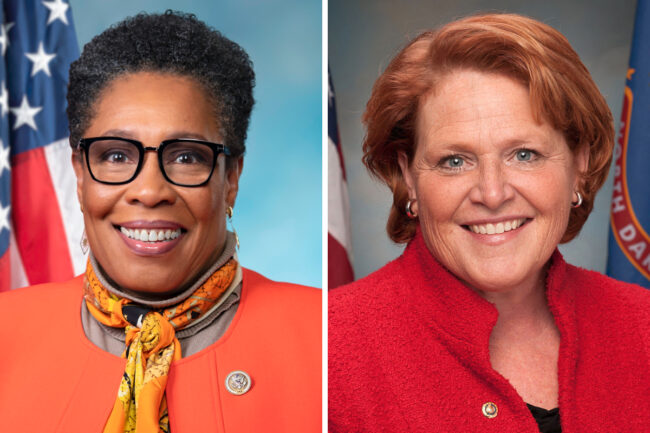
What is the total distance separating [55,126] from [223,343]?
44.0 inches

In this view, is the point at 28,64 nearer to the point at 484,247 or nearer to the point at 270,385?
the point at 270,385

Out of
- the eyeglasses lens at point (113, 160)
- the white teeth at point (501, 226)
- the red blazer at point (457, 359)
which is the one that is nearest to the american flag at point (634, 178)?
the red blazer at point (457, 359)

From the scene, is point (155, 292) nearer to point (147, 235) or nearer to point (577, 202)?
point (147, 235)

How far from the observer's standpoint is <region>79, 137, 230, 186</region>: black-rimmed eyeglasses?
1.48 meters

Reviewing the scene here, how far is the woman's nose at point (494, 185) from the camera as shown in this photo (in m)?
1.57

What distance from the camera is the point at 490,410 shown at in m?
1.58

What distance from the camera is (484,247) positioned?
1.65 m

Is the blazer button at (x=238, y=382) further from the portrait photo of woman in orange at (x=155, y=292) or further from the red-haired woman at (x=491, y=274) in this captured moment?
the red-haired woman at (x=491, y=274)

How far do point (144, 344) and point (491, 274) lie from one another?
891mm

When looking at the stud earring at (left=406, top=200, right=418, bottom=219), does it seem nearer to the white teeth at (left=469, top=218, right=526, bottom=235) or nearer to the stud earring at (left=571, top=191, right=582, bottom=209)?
the white teeth at (left=469, top=218, right=526, bottom=235)

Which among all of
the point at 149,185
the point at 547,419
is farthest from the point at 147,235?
the point at 547,419

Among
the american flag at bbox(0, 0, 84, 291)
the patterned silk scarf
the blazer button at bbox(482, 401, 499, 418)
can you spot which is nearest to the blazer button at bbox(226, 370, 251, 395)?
the patterned silk scarf

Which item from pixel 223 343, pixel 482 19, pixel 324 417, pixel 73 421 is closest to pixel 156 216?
pixel 223 343

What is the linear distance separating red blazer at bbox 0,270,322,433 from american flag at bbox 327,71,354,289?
1.66ft
